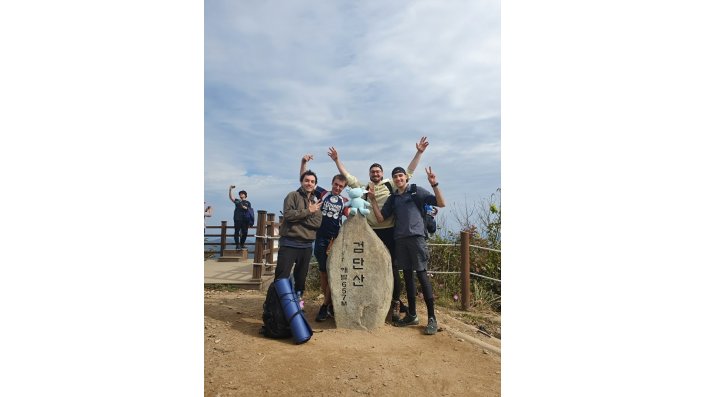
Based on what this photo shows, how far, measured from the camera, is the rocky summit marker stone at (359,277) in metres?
4.18

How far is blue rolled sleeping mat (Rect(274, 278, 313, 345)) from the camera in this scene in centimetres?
374

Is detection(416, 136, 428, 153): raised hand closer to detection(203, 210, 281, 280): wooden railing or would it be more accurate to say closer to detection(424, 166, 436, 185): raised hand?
detection(424, 166, 436, 185): raised hand

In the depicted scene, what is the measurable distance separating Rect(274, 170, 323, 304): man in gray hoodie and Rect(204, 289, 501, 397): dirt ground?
71cm

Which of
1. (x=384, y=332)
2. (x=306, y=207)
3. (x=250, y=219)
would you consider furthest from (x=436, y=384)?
(x=250, y=219)

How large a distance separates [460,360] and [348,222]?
1.78 meters

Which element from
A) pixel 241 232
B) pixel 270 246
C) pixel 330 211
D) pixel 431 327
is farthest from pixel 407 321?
pixel 241 232

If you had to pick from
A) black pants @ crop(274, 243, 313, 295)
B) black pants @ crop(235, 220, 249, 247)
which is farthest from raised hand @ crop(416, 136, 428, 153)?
black pants @ crop(235, 220, 249, 247)

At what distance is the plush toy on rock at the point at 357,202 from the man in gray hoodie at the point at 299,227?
37 centimetres

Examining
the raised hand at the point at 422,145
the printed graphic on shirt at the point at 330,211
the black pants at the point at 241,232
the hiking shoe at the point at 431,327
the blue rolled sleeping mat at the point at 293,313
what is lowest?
the hiking shoe at the point at 431,327

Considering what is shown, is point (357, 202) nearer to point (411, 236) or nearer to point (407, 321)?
point (411, 236)

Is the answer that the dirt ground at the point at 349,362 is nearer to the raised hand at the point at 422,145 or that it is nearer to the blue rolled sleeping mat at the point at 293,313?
the blue rolled sleeping mat at the point at 293,313

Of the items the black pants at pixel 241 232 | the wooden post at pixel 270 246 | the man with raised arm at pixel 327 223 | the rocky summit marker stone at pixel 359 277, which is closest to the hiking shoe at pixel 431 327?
the rocky summit marker stone at pixel 359 277

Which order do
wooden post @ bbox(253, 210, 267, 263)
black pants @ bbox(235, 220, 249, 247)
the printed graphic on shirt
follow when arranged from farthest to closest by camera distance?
black pants @ bbox(235, 220, 249, 247), wooden post @ bbox(253, 210, 267, 263), the printed graphic on shirt

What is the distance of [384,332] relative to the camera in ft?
13.4
